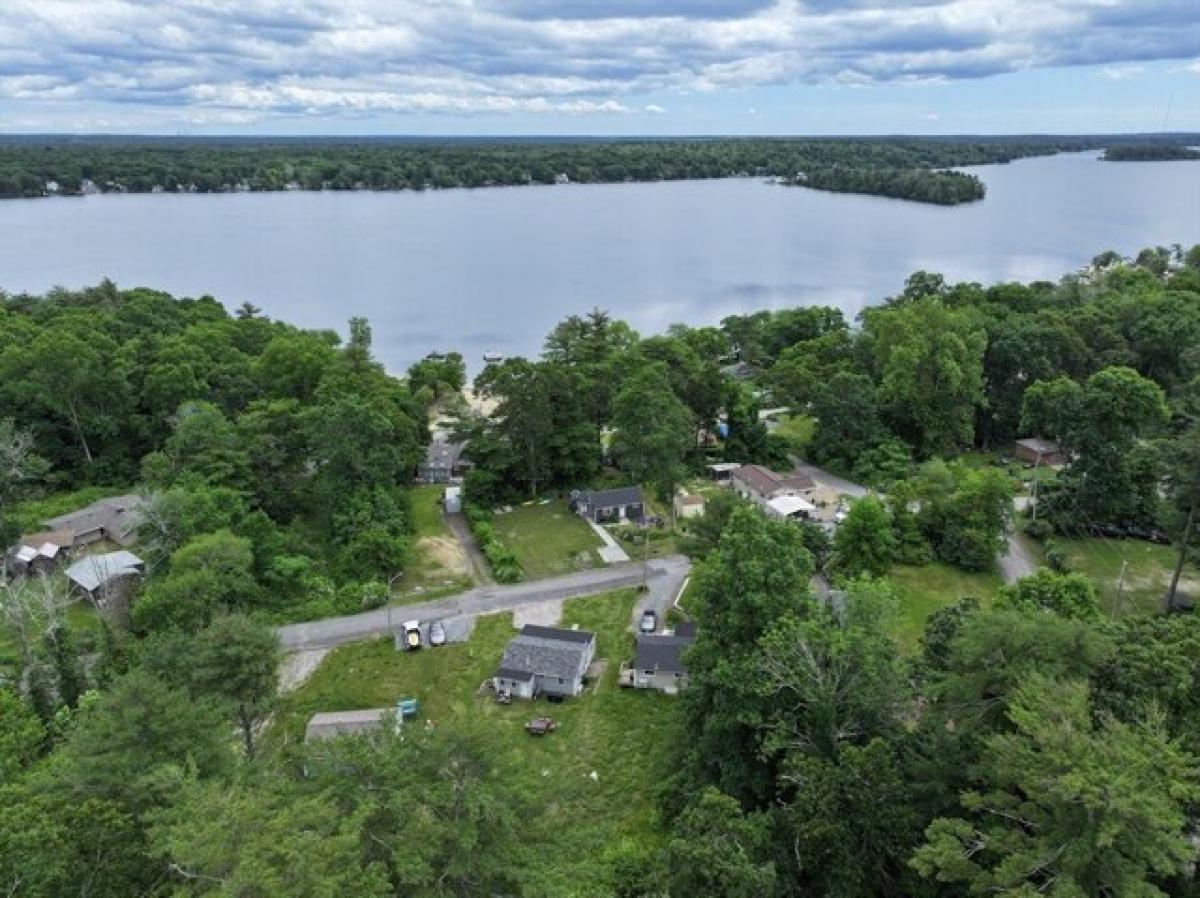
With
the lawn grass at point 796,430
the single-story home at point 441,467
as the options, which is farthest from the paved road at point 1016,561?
the single-story home at point 441,467

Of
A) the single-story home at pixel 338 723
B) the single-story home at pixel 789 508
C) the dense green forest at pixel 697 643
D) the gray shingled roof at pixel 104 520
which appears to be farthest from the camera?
the single-story home at pixel 789 508

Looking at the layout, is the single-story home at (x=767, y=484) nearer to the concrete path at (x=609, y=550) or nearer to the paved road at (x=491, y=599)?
the concrete path at (x=609, y=550)

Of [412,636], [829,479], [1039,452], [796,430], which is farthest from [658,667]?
[1039,452]

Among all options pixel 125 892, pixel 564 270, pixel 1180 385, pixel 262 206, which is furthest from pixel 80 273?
pixel 1180 385

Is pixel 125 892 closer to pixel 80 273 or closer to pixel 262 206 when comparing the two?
pixel 80 273

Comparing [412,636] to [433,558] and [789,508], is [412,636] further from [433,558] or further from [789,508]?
[789,508]

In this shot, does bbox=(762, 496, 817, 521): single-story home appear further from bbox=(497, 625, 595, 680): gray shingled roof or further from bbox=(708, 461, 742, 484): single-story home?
bbox=(497, 625, 595, 680): gray shingled roof
